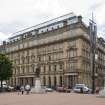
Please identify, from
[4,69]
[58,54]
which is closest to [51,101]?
[4,69]

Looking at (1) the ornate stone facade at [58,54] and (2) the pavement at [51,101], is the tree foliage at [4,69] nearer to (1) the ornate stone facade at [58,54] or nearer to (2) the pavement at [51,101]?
(1) the ornate stone facade at [58,54]

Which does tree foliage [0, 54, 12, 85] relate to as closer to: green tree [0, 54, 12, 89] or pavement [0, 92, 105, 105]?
green tree [0, 54, 12, 89]

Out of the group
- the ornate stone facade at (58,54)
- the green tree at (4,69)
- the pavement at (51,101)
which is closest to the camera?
the pavement at (51,101)

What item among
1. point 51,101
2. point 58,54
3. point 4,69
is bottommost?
point 51,101

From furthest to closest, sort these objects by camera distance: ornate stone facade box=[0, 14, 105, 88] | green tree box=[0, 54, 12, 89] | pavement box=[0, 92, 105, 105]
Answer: ornate stone facade box=[0, 14, 105, 88]
green tree box=[0, 54, 12, 89]
pavement box=[0, 92, 105, 105]

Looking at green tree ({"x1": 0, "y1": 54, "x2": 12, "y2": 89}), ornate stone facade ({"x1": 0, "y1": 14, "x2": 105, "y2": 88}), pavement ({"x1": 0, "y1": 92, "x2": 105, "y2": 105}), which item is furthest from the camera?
ornate stone facade ({"x1": 0, "y1": 14, "x2": 105, "y2": 88})

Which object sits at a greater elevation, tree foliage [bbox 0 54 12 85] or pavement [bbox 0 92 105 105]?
tree foliage [bbox 0 54 12 85]

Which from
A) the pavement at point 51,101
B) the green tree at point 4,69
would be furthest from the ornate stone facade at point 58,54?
the pavement at point 51,101

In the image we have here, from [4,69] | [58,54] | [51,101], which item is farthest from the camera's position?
[58,54]

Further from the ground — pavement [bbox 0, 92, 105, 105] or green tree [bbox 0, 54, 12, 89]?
green tree [bbox 0, 54, 12, 89]

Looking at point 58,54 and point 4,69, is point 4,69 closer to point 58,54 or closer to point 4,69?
point 4,69

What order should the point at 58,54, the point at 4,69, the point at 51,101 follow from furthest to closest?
the point at 58,54, the point at 4,69, the point at 51,101

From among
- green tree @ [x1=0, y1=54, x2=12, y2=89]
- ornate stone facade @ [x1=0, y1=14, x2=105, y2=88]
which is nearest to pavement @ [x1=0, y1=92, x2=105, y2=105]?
green tree @ [x1=0, y1=54, x2=12, y2=89]

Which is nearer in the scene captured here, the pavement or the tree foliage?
the pavement
